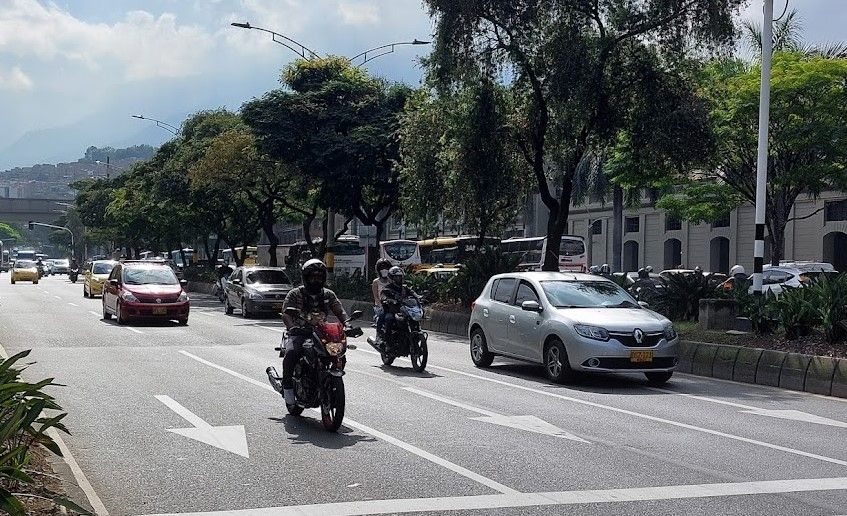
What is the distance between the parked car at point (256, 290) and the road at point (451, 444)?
47.0 feet

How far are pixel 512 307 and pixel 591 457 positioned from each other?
23.6 ft

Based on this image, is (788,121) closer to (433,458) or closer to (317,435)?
(317,435)

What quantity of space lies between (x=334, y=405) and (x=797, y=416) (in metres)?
5.56

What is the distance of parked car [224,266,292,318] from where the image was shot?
103 feet

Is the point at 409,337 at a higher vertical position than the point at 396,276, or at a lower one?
lower

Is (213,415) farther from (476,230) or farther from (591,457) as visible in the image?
(476,230)

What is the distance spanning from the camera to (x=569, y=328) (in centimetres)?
1446

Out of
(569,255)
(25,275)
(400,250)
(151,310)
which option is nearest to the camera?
(151,310)

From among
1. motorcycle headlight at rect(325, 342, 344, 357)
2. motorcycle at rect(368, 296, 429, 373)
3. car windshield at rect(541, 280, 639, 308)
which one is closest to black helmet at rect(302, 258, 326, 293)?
motorcycle headlight at rect(325, 342, 344, 357)

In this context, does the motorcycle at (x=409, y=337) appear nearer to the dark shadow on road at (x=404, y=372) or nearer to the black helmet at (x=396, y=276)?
the dark shadow on road at (x=404, y=372)

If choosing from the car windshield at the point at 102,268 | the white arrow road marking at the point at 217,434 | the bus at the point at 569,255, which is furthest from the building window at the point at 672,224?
the white arrow road marking at the point at 217,434

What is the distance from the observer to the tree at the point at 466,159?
25.9 m

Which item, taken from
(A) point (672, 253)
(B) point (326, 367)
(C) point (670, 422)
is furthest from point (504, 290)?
(A) point (672, 253)

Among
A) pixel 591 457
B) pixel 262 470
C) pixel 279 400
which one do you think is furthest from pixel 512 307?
pixel 262 470
